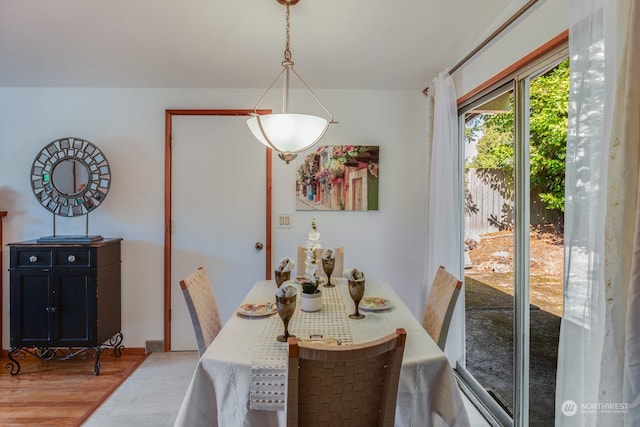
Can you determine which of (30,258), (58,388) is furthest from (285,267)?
(30,258)

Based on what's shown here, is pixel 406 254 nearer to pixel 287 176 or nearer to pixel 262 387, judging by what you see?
pixel 287 176

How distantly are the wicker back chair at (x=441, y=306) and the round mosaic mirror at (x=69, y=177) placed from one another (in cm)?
289

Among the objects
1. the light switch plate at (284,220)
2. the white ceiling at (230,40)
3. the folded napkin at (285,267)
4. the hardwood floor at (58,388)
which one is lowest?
the hardwood floor at (58,388)

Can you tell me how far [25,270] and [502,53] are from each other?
3772 millimetres

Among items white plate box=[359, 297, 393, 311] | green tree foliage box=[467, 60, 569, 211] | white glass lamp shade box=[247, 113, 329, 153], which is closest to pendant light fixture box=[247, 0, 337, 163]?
white glass lamp shade box=[247, 113, 329, 153]

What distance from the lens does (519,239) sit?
197cm

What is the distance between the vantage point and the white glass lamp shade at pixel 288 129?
1.70 metres

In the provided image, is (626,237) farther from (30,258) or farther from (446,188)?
(30,258)

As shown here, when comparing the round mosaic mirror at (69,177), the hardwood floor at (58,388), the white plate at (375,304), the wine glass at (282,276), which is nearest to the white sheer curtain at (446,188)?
the white plate at (375,304)

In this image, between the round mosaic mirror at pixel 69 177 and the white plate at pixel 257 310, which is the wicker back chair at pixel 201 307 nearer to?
the white plate at pixel 257 310

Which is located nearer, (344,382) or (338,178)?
(344,382)

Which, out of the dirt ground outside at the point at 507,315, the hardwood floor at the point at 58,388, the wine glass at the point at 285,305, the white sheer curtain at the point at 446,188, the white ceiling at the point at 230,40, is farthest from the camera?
the white sheer curtain at the point at 446,188

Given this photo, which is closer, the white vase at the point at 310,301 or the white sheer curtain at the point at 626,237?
the white sheer curtain at the point at 626,237

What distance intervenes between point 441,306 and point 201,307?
127 cm
